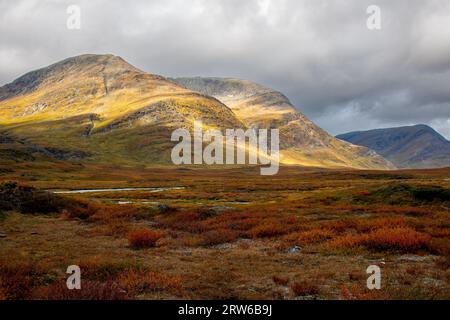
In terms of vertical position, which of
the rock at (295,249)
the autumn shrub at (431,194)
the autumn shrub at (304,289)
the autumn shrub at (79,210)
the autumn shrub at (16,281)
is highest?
the autumn shrub at (431,194)

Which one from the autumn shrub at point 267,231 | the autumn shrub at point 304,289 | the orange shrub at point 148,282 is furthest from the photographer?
the autumn shrub at point 267,231

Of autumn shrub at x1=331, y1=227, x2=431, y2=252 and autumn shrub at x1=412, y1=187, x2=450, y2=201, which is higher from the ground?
autumn shrub at x1=412, y1=187, x2=450, y2=201

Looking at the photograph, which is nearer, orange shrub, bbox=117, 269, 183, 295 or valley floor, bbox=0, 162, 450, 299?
valley floor, bbox=0, 162, 450, 299

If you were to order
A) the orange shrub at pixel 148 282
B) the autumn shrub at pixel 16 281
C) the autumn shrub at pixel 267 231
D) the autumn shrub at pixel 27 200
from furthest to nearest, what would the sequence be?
the autumn shrub at pixel 27 200 < the autumn shrub at pixel 267 231 < the orange shrub at pixel 148 282 < the autumn shrub at pixel 16 281

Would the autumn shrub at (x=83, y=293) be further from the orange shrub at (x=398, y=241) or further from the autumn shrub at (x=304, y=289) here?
the orange shrub at (x=398, y=241)

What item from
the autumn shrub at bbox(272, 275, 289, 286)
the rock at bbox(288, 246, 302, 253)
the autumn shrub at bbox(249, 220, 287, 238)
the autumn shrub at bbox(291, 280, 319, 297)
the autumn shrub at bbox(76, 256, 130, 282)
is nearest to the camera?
the autumn shrub at bbox(291, 280, 319, 297)

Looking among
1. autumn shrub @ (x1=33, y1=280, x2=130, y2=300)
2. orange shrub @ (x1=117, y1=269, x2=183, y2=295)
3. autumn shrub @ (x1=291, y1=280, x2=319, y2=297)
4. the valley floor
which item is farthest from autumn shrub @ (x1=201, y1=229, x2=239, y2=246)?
autumn shrub @ (x1=33, y1=280, x2=130, y2=300)

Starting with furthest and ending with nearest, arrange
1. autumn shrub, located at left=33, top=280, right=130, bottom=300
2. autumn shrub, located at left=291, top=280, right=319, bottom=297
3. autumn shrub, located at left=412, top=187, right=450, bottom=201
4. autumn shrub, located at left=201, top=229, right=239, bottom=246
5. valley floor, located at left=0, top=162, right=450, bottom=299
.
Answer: autumn shrub, located at left=412, top=187, right=450, bottom=201 → autumn shrub, located at left=201, top=229, right=239, bottom=246 → valley floor, located at left=0, top=162, right=450, bottom=299 → autumn shrub, located at left=291, top=280, right=319, bottom=297 → autumn shrub, located at left=33, top=280, right=130, bottom=300

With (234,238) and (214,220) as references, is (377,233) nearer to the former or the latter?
(234,238)

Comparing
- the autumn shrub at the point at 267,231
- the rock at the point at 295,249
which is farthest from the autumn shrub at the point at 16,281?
the autumn shrub at the point at 267,231

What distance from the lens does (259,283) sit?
14984 millimetres

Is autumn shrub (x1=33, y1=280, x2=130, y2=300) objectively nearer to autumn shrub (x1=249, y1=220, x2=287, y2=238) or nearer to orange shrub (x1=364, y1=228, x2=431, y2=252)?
orange shrub (x1=364, y1=228, x2=431, y2=252)
